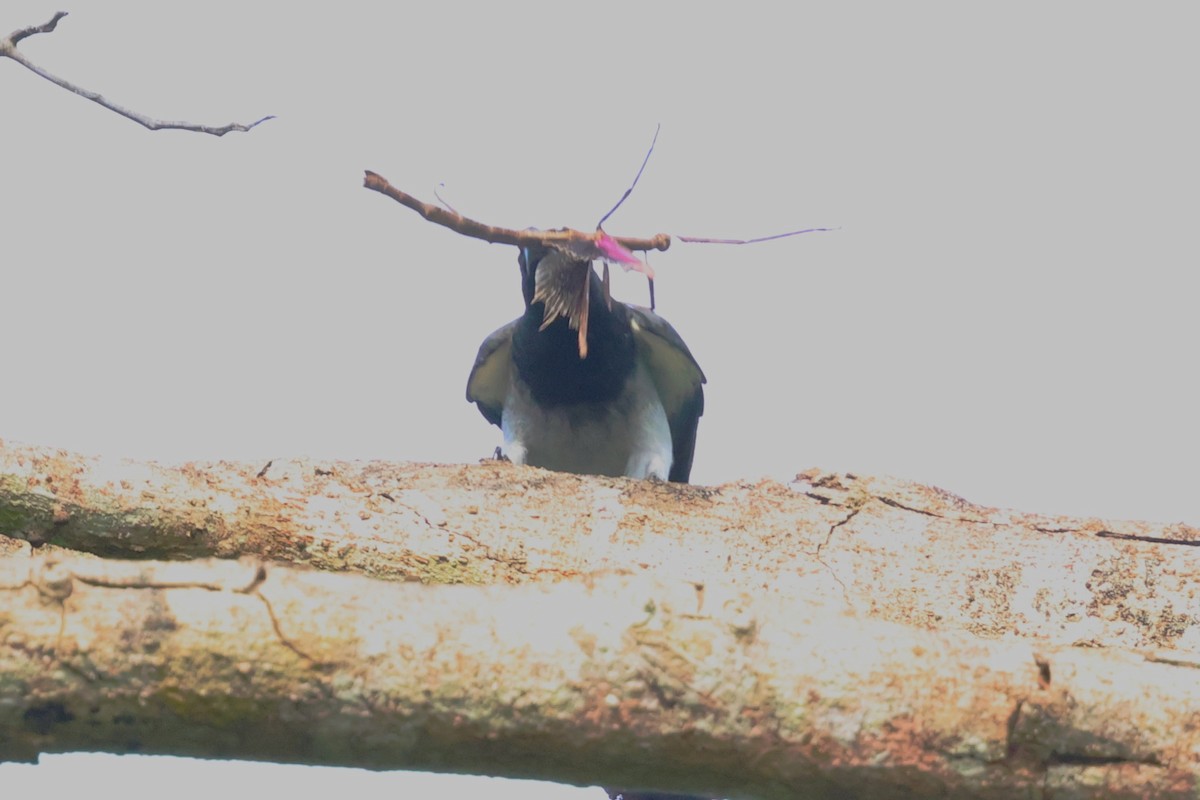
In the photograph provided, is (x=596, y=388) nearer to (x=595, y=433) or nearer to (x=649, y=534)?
(x=595, y=433)

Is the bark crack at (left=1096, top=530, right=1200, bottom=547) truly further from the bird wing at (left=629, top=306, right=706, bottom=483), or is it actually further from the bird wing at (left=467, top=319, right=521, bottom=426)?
the bird wing at (left=467, top=319, right=521, bottom=426)

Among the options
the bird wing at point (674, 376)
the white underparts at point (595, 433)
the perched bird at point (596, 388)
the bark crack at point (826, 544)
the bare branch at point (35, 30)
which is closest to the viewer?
the bare branch at point (35, 30)

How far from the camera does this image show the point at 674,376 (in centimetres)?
621

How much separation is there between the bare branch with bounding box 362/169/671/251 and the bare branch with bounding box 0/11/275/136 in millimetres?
326

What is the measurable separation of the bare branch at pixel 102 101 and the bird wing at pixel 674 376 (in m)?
3.52

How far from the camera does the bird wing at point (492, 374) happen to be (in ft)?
20.4

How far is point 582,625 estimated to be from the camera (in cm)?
158

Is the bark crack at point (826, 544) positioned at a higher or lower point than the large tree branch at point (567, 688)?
higher

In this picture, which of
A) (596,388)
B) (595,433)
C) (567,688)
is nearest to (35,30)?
(567,688)

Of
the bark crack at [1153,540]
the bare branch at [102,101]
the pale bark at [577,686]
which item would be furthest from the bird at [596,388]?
the pale bark at [577,686]

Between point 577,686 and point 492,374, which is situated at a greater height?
point 492,374

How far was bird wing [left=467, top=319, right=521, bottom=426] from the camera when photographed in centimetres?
621

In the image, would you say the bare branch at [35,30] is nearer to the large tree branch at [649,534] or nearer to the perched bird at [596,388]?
the large tree branch at [649,534]

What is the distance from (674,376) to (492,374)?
2.72ft
